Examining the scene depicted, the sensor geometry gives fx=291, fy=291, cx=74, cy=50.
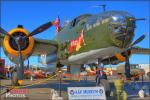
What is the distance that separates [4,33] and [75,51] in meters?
3.88

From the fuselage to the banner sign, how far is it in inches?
96.3

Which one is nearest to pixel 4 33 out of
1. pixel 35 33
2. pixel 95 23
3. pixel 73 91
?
pixel 35 33

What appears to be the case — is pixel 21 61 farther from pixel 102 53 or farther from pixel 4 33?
pixel 102 53

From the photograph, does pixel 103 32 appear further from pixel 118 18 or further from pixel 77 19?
pixel 77 19

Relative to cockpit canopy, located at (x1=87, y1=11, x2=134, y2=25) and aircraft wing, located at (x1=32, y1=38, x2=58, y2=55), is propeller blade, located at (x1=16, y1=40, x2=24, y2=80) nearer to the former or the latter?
aircraft wing, located at (x1=32, y1=38, x2=58, y2=55)

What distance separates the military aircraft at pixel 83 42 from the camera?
11727 millimetres

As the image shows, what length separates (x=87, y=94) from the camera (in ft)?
33.7

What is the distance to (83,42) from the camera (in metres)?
14.0

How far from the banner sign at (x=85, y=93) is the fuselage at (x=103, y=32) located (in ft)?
8.03

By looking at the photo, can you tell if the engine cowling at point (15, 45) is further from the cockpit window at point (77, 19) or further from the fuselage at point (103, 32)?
the cockpit window at point (77, 19)

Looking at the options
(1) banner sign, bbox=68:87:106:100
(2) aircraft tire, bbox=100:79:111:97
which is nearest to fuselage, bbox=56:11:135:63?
(2) aircraft tire, bbox=100:79:111:97

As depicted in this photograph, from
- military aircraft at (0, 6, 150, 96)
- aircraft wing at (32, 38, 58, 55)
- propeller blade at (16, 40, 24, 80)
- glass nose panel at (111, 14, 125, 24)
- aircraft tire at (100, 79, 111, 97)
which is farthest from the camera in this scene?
aircraft wing at (32, 38, 58, 55)

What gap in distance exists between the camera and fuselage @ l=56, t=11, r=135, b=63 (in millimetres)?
11578

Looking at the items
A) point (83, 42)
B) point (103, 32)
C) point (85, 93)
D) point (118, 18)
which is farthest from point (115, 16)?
point (85, 93)
